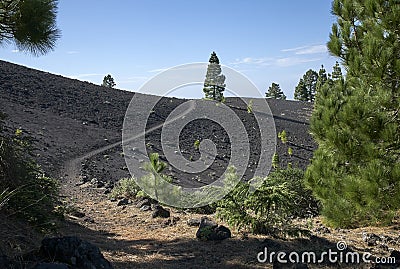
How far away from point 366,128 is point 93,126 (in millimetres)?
21441

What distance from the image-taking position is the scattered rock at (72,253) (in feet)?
10.2

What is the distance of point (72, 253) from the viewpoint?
10.3 ft

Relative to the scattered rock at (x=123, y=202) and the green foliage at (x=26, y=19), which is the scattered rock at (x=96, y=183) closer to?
the scattered rock at (x=123, y=202)

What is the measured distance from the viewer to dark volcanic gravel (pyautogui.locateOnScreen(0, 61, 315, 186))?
16.4 metres

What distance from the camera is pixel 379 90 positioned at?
4750 millimetres

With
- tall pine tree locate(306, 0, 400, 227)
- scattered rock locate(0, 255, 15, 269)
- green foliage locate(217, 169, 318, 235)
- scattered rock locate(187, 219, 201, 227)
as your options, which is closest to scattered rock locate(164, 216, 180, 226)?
scattered rock locate(187, 219, 201, 227)

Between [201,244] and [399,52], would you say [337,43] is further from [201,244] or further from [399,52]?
[201,244]

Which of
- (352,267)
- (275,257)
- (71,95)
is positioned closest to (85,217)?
(275,257)

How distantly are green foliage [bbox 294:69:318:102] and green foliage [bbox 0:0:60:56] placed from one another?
46809mm

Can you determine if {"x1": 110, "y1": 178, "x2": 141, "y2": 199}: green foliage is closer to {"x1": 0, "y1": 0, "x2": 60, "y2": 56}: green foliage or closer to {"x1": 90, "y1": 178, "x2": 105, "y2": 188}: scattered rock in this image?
{"x1": 90, "y1": 178, "x2": 105, "y2": 188}: scattered rock

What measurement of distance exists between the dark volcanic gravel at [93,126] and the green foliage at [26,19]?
9.12 m

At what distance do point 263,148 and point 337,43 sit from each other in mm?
18070

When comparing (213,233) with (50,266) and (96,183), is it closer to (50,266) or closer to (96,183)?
(50,266)

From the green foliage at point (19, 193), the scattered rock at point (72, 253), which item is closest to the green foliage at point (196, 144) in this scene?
the green foliage at point (19, 193)
